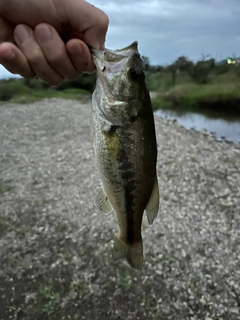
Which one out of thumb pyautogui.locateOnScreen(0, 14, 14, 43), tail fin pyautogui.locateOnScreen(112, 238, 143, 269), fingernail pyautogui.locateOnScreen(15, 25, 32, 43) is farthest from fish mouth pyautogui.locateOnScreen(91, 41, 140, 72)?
tail fin pyautogui.locateOnScreen(112, 238, 143, 269)

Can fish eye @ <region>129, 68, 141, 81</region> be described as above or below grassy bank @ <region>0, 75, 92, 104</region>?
above

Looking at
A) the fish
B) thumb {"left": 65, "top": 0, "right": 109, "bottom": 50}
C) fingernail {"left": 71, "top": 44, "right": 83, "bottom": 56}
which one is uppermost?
thumb {"left": 65, "top": 0, "right": 109, "bottom": 50}

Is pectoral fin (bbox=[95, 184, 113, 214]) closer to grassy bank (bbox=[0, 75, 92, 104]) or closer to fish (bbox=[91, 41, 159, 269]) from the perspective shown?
fish (bbox=[91, 41, 159, 269])

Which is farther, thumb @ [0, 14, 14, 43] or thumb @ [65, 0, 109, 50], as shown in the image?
thumb @ [0, 14, 14, 43]

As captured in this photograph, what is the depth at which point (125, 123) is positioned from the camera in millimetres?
2445

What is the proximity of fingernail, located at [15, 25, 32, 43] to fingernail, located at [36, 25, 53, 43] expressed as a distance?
74 millimetres

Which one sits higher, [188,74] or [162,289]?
[188,74]

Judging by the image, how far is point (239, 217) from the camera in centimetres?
Answer: 1066

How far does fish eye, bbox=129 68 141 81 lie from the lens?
95.1 inches

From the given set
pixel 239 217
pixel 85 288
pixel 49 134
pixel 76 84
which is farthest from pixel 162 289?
pixel 76 84

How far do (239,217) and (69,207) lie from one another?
465cm

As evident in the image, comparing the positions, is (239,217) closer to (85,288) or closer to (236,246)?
(236,246)

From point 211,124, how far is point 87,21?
77.8 feet

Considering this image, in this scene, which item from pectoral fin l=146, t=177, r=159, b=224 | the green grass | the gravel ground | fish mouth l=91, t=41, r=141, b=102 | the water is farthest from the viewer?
the green grass
